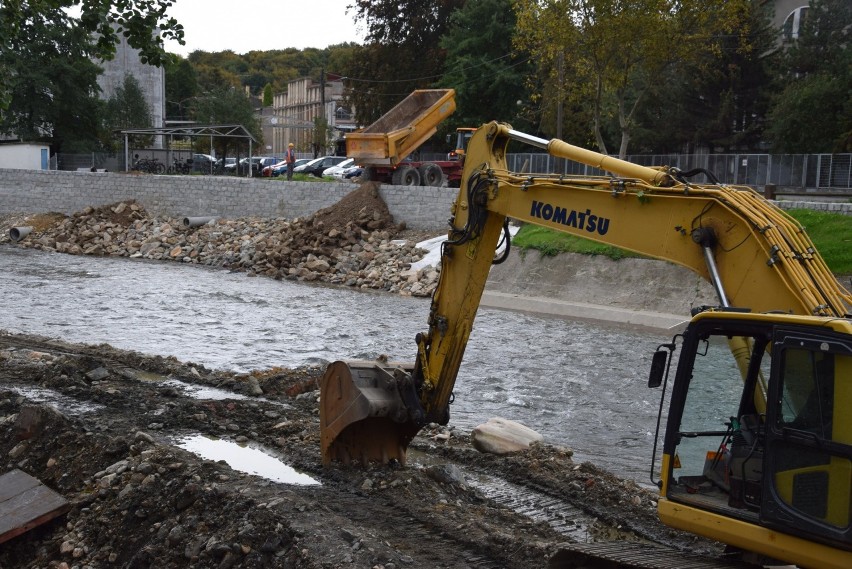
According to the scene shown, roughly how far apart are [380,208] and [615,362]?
1645 cm

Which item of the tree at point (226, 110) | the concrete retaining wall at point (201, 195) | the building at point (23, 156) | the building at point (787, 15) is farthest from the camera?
the tree at point (226, 110)

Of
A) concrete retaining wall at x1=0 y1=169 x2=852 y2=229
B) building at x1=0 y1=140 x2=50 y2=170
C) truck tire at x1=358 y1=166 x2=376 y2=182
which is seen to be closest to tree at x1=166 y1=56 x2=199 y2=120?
building at x1=0 y1=140 x2=50 y2=170

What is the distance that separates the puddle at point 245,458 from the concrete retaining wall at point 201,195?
852 inches

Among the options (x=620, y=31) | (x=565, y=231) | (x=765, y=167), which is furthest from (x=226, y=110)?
(x=565, y=231)

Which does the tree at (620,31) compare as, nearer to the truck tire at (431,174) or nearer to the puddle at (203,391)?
the truck tire at (431,174)

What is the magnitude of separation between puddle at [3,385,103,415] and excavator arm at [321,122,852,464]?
3694 mm

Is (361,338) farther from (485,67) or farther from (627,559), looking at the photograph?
(485,67)

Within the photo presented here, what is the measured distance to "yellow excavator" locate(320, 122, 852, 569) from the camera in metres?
4.97

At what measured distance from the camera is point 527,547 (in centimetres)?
733

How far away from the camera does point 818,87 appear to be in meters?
35.9

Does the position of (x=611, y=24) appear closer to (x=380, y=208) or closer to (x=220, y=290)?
(x=380, y=208)

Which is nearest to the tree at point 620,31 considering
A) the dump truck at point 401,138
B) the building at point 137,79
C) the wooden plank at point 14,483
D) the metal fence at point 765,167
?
the metal fence at point 765,167

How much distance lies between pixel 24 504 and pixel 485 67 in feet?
150

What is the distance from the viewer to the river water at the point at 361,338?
13.5 metres
